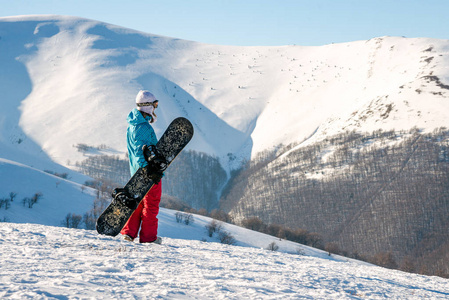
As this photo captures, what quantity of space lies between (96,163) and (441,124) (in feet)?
425

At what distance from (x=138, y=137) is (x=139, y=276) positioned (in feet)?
12.4

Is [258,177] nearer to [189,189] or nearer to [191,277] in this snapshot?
[189,189]

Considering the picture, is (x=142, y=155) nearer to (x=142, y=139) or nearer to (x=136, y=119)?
(x=142, y=139)

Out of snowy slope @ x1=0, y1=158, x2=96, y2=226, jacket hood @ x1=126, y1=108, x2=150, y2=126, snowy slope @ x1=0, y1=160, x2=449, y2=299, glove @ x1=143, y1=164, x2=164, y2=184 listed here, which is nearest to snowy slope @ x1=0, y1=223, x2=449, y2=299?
snowy slope @ x1=0, y1=160, x2=449, y2=299

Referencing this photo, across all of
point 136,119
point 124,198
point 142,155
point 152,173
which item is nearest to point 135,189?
point 124,198

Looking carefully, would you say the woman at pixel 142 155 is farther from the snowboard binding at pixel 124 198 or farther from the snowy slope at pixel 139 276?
the snowboard binding at pixel 124 198

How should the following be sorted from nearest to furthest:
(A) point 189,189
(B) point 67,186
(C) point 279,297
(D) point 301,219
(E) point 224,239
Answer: (C) point 279,297 → (E) point 224,239 → (B) point 67,186 → (D) point 301,219 → (A) point 189,189

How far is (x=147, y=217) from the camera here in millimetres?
10188

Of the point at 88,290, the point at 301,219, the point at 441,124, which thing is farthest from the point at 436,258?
the point at 88,290


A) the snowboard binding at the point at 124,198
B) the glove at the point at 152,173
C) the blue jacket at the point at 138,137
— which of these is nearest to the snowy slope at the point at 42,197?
the blue jacket at the point at 138,137

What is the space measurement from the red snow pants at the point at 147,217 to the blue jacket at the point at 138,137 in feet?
2.29

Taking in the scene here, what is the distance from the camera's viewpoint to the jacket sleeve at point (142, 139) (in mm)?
9352

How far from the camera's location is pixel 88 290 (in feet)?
17.1

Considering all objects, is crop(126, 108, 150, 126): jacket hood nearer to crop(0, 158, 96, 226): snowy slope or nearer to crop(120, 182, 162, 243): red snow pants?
crop(120, 182, 162, 243): red snow pants
